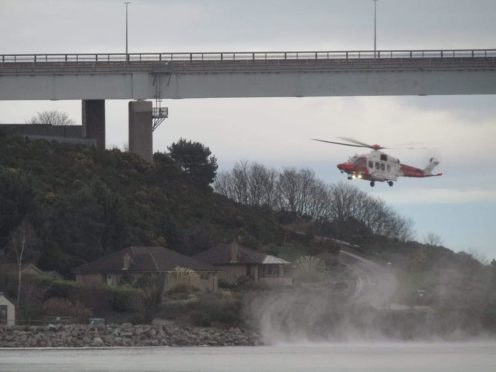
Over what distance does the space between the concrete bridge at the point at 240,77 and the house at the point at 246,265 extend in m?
11.2

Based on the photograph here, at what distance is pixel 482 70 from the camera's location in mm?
161500

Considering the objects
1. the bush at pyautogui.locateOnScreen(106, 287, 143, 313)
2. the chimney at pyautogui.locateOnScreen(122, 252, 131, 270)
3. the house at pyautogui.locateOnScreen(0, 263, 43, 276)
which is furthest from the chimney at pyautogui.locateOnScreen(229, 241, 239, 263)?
the house at pyautogui.locateOnScreen(0, 263, 43, 276)

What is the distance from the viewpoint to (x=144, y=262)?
14962 cm

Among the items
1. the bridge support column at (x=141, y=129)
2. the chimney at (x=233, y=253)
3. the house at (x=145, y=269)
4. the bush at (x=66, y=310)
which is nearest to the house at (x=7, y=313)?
the bush at (x=66, y=310)

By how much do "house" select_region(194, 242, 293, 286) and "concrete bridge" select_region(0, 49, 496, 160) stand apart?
11.2 metres

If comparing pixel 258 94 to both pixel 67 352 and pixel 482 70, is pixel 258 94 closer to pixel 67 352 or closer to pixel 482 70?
pixel 482 70

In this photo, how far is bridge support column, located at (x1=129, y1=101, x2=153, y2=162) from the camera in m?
165

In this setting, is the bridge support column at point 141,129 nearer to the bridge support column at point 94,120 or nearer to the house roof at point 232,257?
the bridge support column at point 94,120

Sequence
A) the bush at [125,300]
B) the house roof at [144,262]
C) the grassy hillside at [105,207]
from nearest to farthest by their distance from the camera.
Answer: the bush at [125,300] → the house roof at [144,262] → the grassy hillside at [105,207]

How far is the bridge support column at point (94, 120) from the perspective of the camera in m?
167

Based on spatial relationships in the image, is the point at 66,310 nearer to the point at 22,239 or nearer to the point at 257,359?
the point at 22,239

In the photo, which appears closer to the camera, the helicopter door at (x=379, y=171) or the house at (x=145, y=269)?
the helicopter door at (x=379, y=171)

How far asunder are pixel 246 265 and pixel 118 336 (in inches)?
970

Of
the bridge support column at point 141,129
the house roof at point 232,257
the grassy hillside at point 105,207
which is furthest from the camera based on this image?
the bridge support column at point 141,129
